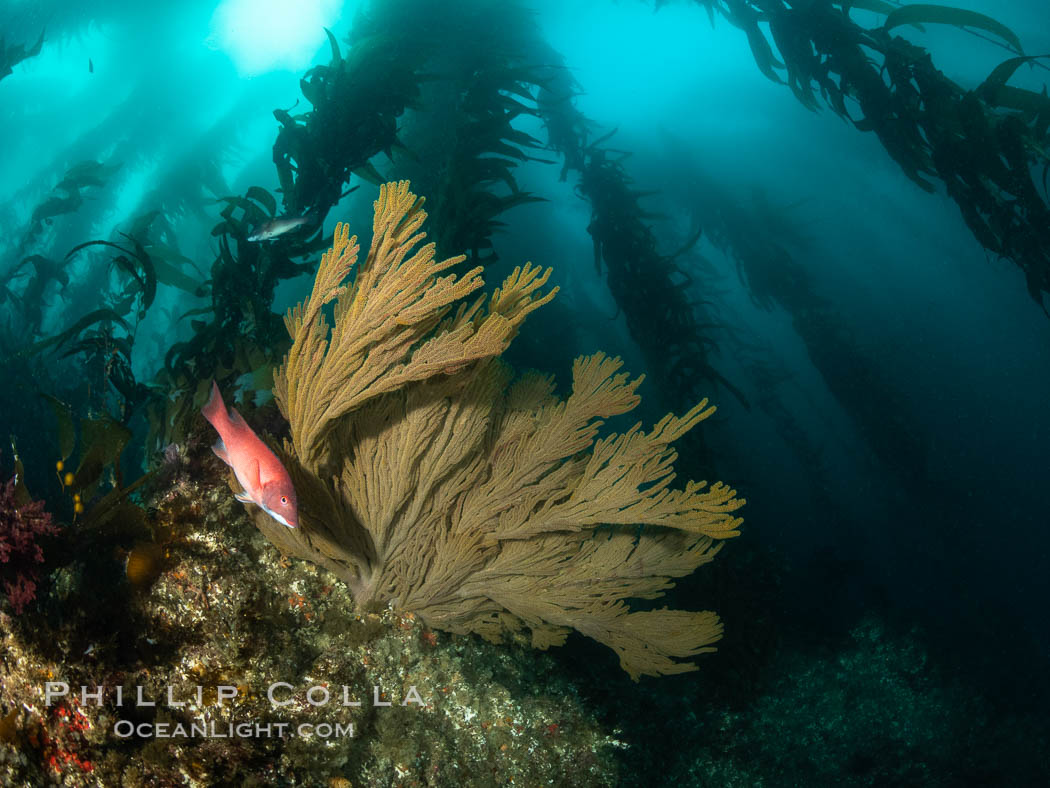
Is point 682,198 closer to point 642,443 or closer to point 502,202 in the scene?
point 502,202

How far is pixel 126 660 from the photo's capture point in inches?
71.3

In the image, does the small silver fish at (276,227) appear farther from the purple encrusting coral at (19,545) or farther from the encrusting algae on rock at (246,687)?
the purple encrusting coral at (19,545)

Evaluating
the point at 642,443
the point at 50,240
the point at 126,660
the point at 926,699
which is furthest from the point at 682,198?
the point at 50,240

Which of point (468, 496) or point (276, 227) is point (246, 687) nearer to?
point (468, 496)

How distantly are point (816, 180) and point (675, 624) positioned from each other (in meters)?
42.0

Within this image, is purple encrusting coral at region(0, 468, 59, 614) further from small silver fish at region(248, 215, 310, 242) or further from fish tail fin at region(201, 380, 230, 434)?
small silver fish at region(248, 215, 310, 242)

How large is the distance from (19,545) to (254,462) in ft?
3.63

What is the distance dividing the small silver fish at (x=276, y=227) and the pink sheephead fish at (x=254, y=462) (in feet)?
8.68

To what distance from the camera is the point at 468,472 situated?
2.44 metres

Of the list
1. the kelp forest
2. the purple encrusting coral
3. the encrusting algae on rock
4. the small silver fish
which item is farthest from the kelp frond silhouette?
the small silver fish

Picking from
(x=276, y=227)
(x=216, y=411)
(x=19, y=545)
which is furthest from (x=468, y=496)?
(x=276, y=227)

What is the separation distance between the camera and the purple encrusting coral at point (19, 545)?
5.35 ft

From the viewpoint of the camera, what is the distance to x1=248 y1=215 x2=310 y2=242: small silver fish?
355 centimetres

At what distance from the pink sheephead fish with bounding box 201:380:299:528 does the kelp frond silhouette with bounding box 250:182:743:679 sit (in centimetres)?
52
